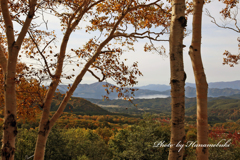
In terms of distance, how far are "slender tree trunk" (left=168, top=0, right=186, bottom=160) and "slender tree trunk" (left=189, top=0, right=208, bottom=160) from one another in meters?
1.02

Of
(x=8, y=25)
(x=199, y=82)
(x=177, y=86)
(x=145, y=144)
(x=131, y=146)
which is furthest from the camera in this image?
(x=131, y=146)

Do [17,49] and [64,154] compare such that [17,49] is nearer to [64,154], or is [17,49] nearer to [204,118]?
[204,118]

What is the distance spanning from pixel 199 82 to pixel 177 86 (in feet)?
4.04

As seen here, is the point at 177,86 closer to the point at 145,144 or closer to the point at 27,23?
the point at 27,23

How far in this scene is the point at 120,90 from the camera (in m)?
5.67

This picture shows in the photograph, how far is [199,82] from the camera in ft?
11.7

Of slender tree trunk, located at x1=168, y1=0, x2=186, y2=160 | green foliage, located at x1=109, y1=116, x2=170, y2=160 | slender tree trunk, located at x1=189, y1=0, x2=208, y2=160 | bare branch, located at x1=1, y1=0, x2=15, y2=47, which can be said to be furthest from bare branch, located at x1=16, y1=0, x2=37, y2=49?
green foliage, located at x1=109, y1=116, x2=170, y2=160

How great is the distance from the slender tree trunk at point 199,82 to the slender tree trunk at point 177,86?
3.35ft

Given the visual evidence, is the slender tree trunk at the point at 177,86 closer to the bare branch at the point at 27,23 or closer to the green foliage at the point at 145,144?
the bare branch at the point at 27,23

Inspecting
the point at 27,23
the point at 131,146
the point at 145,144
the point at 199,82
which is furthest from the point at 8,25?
the point at 131,146

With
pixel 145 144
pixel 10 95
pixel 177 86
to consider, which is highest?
pixel 177 86

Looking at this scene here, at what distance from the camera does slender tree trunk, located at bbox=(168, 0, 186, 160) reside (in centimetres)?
257

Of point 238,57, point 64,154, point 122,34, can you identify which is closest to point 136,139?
point 64,154

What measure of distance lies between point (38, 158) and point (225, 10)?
30.0 feet
